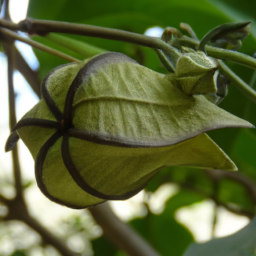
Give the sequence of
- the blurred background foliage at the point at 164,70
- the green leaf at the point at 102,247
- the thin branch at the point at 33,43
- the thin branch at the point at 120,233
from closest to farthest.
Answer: the thin branch at the point at 33,43 < the blurred background foliage at the point at 164,70 < the thin branch at the point at 120,233 < the green leaf at the point at 102,247

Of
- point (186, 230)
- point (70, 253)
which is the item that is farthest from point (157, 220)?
point (70, 253)

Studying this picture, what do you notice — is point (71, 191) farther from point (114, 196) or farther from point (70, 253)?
point (70, 253)


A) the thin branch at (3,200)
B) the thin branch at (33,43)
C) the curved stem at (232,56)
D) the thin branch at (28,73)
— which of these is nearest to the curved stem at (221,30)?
the curved stem at (232,56)

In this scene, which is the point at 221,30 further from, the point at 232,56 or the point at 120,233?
the point at 120,233

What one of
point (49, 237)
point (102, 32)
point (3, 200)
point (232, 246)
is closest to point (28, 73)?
point (3, 200)

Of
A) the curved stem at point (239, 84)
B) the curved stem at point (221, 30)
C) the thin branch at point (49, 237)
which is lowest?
the thin branch at point (49, 237)

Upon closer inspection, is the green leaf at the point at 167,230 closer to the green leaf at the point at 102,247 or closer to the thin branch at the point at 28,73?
the green leaf at the point at 102,247

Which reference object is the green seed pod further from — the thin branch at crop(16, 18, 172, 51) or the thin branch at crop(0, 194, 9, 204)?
the thin branch at crop(0, 194, 9, 204)
